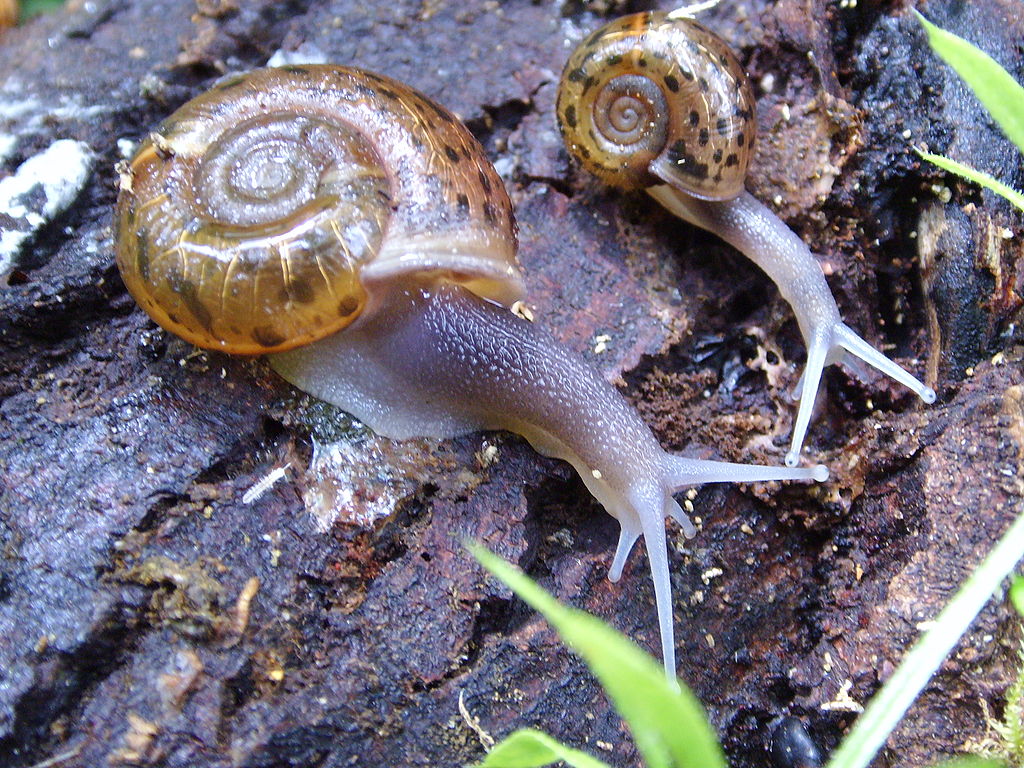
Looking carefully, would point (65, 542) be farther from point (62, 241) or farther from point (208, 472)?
point (62, 241)

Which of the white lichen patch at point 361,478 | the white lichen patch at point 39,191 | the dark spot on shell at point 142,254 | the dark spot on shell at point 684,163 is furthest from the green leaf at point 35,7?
the dark spot on shell at point 684,163

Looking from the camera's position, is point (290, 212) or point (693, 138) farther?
point (693, 138)

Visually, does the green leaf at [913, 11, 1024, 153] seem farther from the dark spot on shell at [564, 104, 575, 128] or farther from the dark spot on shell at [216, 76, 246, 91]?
the dark spot on shell at [216, 76, 246, 91]

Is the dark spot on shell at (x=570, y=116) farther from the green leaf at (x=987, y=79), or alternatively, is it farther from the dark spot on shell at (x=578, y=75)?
the green leaf at (x=987, y=79)

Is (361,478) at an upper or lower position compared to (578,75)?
lower

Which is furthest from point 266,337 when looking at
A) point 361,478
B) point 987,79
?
point 987,79

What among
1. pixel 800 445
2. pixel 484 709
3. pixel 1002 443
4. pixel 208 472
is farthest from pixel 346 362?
pixel 1002 443

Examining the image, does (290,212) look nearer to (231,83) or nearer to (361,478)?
(231,83)
